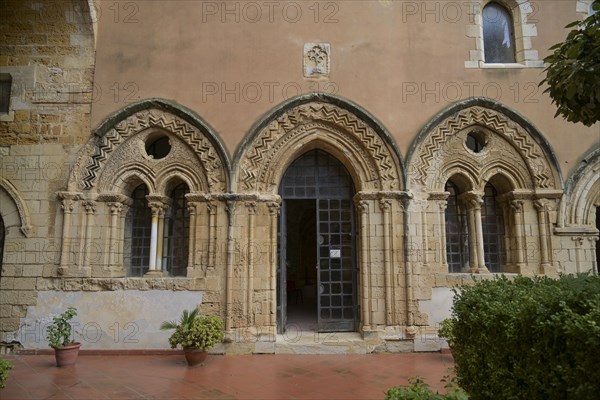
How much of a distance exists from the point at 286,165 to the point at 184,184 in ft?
6.35

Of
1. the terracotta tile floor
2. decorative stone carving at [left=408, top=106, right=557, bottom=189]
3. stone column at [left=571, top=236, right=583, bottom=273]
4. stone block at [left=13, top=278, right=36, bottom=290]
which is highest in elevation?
decorative stone carving at [left=408, top=106, right=557, bottom=189]

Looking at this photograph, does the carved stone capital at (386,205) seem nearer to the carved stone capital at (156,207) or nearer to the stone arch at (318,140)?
the stone arch at (318,140)

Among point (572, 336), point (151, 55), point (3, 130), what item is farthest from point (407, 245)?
point (3, 130)

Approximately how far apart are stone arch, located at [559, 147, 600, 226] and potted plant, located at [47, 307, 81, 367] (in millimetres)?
8197

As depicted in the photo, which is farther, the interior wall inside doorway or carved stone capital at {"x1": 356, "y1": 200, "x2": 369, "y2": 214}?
the interior wall inside doorway

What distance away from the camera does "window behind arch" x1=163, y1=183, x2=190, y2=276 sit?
301 inches

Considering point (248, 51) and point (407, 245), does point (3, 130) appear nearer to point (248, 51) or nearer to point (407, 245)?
point (248, 51)

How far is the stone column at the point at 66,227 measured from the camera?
7145 millimetres

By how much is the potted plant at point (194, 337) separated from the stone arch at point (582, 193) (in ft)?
20.3

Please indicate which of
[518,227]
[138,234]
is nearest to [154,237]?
[138,234]

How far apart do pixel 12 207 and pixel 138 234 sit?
2.11m

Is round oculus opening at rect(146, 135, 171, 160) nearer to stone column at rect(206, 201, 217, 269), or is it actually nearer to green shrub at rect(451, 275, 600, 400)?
stone column at rect(206, 201, 217, 269)

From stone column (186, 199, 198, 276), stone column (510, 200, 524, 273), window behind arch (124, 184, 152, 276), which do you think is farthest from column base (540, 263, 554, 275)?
window behind arch (124, 184, 152, 276)

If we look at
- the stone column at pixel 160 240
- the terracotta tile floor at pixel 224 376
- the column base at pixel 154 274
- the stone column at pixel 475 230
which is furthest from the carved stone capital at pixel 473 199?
the column base at pixel 154 274
